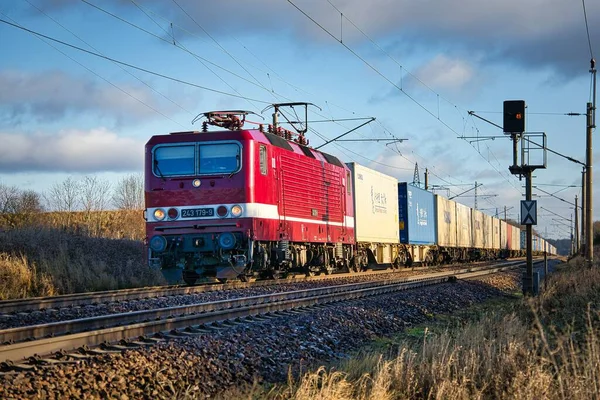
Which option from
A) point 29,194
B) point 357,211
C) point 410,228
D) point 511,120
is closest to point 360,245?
point 357,211

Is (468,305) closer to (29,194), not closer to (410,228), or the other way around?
(410,228)

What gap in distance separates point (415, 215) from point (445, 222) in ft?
21.6

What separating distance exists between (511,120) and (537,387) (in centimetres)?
1547

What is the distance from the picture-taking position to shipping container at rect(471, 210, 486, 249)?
52053 millimetres

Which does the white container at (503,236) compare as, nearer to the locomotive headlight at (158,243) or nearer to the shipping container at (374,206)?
the shipping container at (374,206)

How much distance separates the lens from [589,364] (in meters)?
6.29

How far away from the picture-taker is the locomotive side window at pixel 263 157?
1834cm

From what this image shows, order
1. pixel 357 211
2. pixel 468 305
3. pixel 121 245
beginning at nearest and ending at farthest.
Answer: pixel 468 305 < pixel 121 245 < pixel 357 211

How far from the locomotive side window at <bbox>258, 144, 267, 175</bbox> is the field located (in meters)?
5.68

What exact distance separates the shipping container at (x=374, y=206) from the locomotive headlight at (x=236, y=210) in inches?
418

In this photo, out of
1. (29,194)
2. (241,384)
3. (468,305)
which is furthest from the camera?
(29,194)

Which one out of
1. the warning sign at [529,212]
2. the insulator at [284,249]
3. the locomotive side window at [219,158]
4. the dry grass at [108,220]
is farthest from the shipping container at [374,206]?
the dry grass at [108,220]

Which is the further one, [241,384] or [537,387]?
[241,384]

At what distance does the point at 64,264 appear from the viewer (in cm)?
1984
